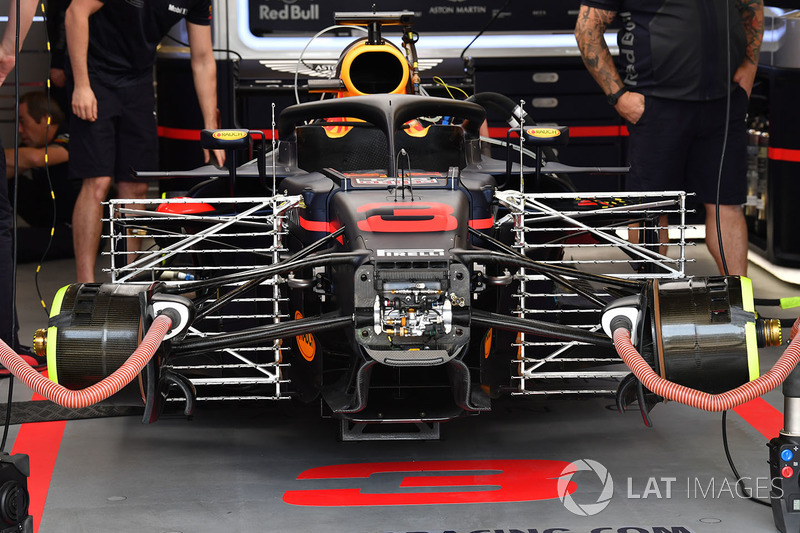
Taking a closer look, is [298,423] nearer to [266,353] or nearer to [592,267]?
[266,353]

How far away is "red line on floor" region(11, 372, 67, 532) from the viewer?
3.42 meters

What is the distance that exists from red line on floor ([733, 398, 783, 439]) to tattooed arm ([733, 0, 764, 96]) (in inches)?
64.9

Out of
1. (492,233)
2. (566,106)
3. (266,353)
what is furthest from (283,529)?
(566,106)

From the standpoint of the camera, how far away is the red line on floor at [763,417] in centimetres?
408

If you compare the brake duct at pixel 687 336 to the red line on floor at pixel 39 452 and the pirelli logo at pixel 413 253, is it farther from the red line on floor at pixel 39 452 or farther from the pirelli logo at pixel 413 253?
the red line on floor at pixel 39 452

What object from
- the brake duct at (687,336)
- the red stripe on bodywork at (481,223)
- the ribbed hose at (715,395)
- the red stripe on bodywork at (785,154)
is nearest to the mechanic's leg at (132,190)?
the red stripe on bodywork at (481,223)

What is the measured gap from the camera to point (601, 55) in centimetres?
536

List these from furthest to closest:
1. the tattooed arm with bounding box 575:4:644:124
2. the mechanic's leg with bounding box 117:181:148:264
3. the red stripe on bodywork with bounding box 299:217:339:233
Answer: the mechanic's leg with bounding box 117:181:148:264, the tattooed arm with bounding box 575:4:644:124, the red stripe on bodywork with bounding box 299:217:339:233

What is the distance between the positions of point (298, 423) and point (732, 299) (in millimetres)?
1828

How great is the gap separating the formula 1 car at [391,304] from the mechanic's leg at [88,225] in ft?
4.96

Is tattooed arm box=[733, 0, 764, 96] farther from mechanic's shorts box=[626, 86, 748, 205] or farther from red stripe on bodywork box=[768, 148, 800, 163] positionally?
red stripe on bodywork box=[768, 148, 800, 163]

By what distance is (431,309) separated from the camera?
3033 millimetres

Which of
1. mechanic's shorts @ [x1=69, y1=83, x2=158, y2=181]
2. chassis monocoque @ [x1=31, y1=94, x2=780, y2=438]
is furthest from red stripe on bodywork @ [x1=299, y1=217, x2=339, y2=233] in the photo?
mechanic's shorts @ [x1=69, y1=83, x2=158, y2=181]

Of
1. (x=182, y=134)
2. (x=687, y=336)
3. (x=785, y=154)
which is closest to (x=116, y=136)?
(x=182, y=134)
